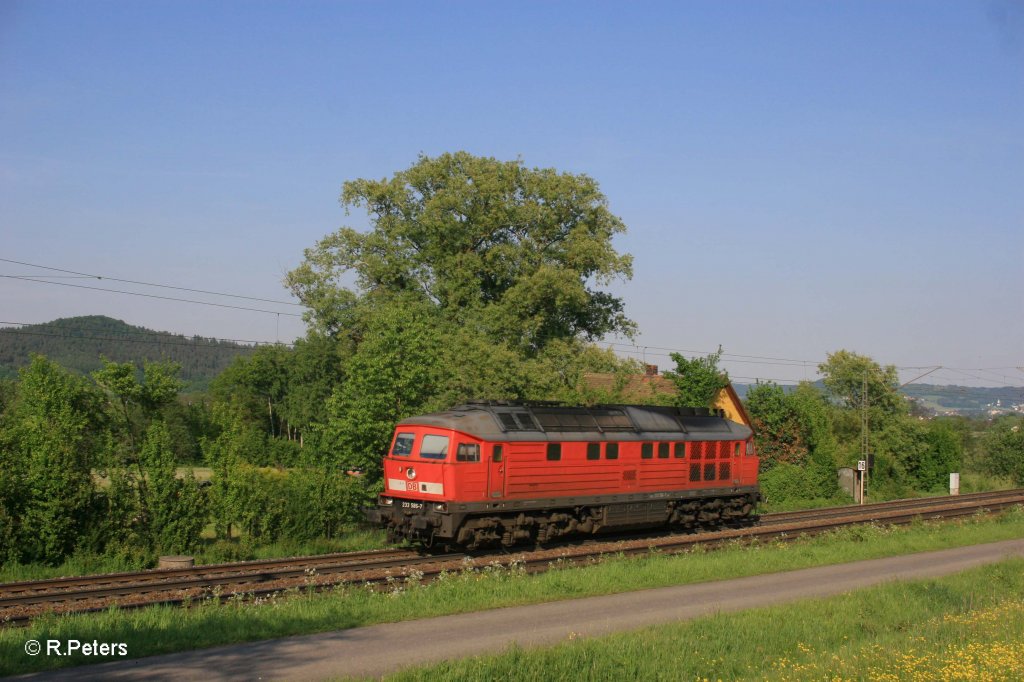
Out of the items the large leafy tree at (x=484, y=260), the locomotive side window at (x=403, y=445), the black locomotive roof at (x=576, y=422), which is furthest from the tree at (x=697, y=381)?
the locomotive side window at (x=403, y=445)

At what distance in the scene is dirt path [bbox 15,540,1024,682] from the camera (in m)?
11.9

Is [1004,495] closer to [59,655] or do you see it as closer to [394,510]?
[394,510]

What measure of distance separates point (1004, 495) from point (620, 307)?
74.3 feet

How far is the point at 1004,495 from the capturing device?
46.2 meters

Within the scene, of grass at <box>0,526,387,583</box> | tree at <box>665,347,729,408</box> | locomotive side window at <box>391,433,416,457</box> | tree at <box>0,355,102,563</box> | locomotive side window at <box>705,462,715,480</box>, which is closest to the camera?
grass at <box>0,526,387,583</box>

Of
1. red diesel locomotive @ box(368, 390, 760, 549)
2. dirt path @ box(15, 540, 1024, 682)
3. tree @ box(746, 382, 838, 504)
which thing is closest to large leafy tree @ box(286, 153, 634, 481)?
tree @ box(746, 382, 838, 504)

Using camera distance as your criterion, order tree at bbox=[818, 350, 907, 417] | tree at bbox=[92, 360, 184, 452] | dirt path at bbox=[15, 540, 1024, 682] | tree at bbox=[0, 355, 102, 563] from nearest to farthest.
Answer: dirt path at bbox=[15, 540, 1024, 682] < tree at bbox=[0, 355, 102, 563] < tree at bbox=[92, 360, 184, 452] < tree at bbox=[818, 350, 907, 417]

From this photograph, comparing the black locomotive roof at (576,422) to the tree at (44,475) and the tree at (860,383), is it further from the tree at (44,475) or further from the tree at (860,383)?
the tree at (860,383)

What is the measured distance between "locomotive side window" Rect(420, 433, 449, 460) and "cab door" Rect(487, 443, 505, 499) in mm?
1146

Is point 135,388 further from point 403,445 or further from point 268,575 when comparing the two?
point 268,575

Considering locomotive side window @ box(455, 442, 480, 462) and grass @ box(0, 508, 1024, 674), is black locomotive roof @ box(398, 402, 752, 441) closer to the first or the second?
locomotive side window @ box(455, 442, 480, 462)

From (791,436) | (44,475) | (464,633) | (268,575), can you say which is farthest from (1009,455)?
(44,475)

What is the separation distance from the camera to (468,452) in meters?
22.5

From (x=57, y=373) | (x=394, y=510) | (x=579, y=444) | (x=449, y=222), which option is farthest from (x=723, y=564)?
(x=449, y=222)
